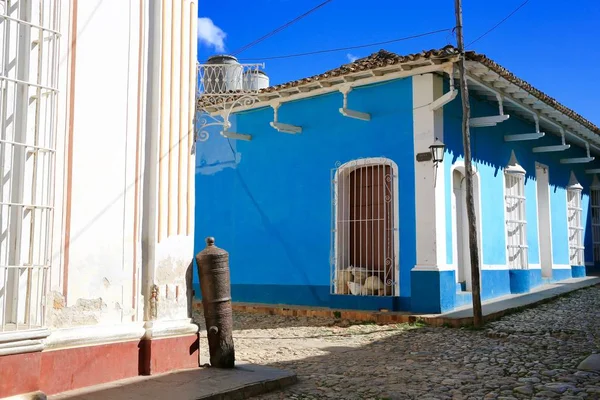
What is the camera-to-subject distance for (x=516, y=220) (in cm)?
1154

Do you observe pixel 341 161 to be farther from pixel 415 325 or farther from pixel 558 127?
pixel 558 127

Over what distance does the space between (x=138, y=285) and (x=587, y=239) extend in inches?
533

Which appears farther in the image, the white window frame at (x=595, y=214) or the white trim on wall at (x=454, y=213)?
the white window frame at (x=595, y=214)

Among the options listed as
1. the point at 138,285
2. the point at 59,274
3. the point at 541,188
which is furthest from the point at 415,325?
the point at 541,188

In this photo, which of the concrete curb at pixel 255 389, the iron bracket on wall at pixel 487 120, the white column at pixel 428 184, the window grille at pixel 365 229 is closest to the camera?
the concrete curb at pixel 255 389

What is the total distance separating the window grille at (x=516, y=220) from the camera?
11.3 metres

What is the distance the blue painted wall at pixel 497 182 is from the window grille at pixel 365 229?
2.86ft

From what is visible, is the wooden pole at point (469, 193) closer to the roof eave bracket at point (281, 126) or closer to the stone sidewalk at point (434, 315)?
the stone sidewalk at point (434, 315)

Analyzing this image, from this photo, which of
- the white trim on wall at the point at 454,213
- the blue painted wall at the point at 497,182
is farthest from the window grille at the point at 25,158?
the white trim on wall at the point at 454,213

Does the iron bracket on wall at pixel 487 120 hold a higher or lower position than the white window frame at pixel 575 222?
higher

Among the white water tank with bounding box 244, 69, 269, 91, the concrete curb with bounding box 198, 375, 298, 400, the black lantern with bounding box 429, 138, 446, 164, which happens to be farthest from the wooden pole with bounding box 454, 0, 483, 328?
the concrete curb with bounding box 198, 375, 298, 400

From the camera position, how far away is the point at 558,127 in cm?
1273

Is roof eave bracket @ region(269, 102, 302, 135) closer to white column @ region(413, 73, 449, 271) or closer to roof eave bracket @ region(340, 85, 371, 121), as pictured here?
roof eave bracket @ region(340, 85, 371, 121)

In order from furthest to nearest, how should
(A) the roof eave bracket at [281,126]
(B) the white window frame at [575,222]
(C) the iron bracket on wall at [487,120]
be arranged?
(B) the white window frame at [575,222] < (A) the roof eave bracket at [281,126] < (C) the iron bracket on wall at [487,120]
